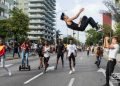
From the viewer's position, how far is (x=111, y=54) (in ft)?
50.0

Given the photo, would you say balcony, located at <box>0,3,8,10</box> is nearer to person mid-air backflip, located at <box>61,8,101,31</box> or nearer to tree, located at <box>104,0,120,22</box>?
tree, located at <box>104,0,120,22</box>

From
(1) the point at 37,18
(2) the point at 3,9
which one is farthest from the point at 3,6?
(1) the point at 37,18

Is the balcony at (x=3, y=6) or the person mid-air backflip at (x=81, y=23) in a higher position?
the balcony at (x=3, y=6)

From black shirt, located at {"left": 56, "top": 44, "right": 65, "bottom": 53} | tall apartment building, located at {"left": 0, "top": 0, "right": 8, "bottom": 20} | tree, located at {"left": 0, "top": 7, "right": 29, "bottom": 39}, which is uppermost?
tall apartment building, located at {"left": 0, "top": 0, "right": 8, "bottom": 20}

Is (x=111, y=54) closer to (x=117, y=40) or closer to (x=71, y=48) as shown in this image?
(x=117, y=40)

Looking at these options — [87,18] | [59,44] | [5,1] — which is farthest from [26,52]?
[5,1]

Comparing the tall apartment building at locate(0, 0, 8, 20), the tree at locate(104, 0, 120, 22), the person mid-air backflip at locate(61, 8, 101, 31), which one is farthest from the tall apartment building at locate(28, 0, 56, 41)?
the person mid-air backflip at locate(61, 8, 101, 31)

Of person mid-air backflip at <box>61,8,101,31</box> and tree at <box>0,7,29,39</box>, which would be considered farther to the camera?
tree at <box>0,7,29,39</box>

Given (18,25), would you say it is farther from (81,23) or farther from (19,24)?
(81,23)

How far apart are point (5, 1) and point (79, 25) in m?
102

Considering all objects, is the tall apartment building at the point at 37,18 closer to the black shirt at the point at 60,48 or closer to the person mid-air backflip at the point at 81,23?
the black shirt at the point at 60,48

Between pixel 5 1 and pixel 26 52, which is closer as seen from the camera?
pixel 26 52

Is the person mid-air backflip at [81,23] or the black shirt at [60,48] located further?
the black shirt at [60,48]

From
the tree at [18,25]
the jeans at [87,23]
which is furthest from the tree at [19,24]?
the jeans at [87,23]
